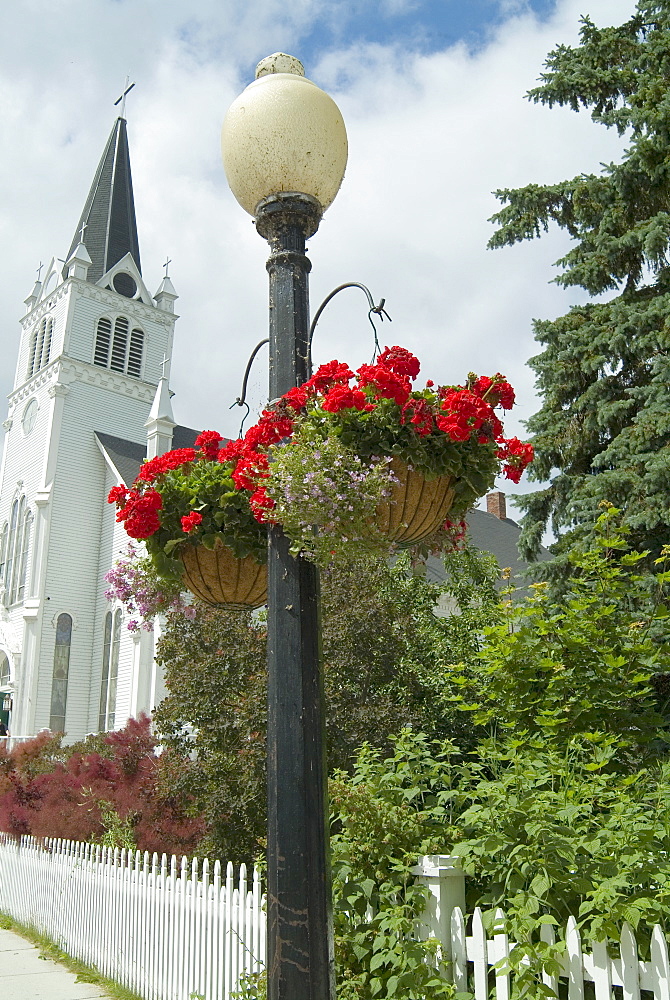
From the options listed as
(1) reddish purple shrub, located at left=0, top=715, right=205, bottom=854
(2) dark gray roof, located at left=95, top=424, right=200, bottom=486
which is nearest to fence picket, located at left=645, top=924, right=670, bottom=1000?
(1) reddish purple shrub, located at left=0, top=715, right=205, bottom=854

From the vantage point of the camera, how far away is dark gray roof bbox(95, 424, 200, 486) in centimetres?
2884

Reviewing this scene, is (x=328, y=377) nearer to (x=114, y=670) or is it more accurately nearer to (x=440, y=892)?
(x=440, y=892)

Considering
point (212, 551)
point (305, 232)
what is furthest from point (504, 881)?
point (305, 232)

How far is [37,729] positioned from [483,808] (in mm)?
25216

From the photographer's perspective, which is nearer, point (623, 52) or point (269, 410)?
point (269, 410)

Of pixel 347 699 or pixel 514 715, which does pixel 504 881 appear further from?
pixel 347 699

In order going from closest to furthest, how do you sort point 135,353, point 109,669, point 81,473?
point 109,669, point 81,473, point 135,353

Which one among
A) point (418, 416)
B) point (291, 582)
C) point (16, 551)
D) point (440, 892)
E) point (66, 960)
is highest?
point (16, 551)

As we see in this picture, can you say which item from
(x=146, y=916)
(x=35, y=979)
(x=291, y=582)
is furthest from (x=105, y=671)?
(x=291, y=582)

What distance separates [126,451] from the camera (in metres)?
30.2

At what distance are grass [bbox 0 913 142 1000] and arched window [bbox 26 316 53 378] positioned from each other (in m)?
25.5

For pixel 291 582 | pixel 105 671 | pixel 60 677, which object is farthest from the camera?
pixel 105 671

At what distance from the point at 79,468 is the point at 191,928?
83.2 ft

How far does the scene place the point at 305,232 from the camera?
9.44 ft
